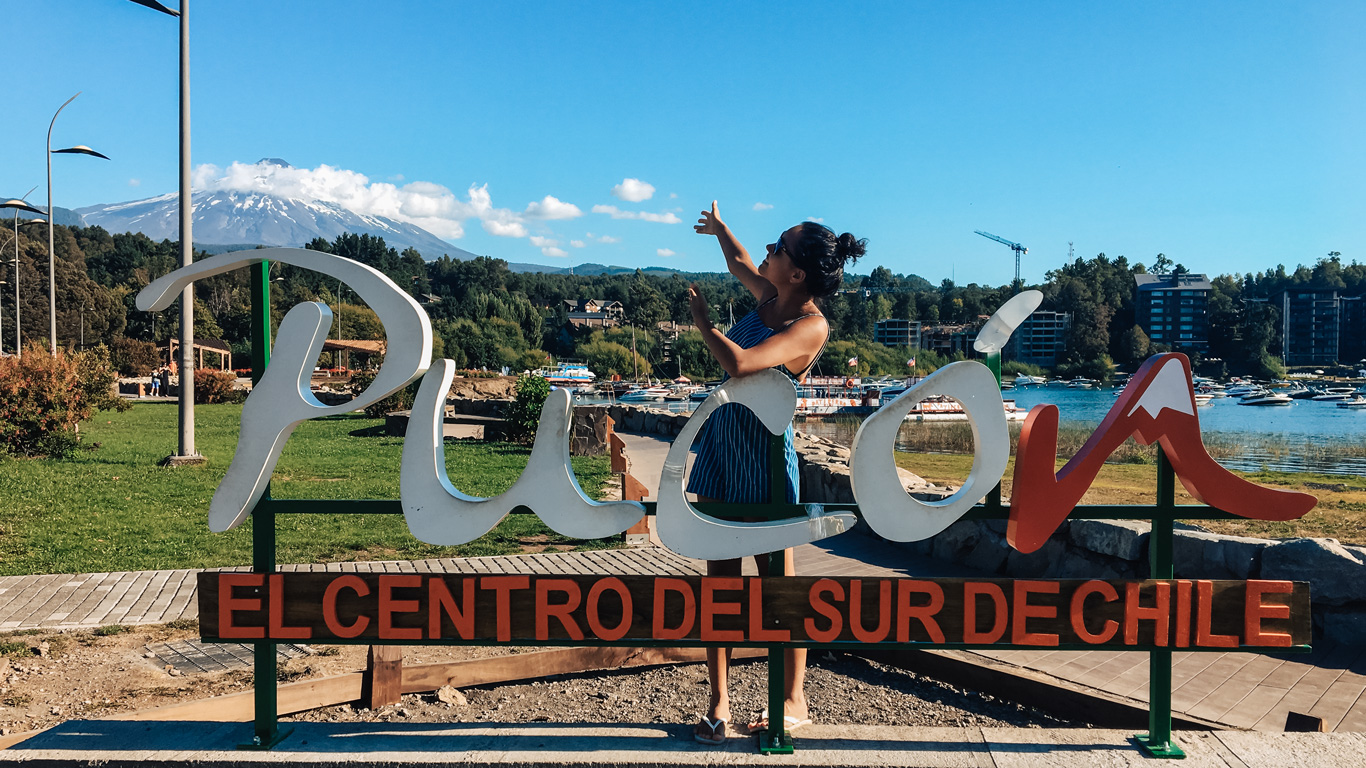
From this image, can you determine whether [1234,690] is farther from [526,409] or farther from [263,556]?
[526,409]

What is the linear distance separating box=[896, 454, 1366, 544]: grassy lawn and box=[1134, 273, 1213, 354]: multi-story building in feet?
402

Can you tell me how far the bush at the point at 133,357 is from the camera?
2320 inches

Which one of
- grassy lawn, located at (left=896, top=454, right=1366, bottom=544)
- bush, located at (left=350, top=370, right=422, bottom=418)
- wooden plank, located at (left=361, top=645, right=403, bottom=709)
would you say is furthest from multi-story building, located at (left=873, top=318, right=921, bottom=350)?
wooden plank, located at (left=361, top=645, right=403, bottom=709)

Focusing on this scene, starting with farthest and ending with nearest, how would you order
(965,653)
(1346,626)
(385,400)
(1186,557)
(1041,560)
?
(385,400), (1041,560), (1186,557), (1346,626), (965,653)

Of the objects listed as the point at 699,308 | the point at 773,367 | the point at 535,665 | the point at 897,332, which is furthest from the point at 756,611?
the point at 897,332

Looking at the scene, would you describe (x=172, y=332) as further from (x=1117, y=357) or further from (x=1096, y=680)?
(x=1117, y=357)

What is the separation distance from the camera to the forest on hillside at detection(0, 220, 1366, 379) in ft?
237

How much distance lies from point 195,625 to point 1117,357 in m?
117

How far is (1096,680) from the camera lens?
16.3ft

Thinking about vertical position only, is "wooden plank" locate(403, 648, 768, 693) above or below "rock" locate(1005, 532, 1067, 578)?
below

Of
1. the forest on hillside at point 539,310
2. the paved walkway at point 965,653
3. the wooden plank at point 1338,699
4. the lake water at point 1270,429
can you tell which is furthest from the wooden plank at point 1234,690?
the forest on hillside at point 539,310

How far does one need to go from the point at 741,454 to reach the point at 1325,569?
169 inches

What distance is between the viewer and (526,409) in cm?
1877

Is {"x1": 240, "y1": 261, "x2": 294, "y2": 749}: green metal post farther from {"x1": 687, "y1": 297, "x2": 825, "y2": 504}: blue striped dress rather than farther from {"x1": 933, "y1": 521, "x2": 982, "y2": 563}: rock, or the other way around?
{"x1": 933, "y1": 521, "x2": 982, "y2": 563}: rock
